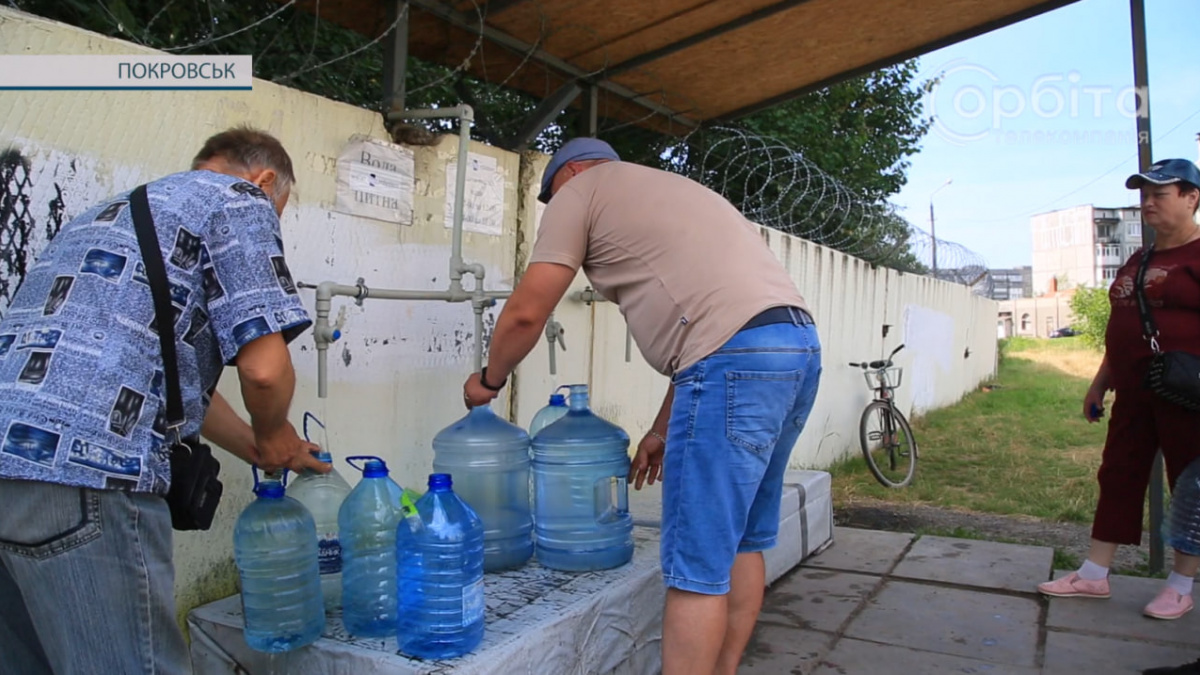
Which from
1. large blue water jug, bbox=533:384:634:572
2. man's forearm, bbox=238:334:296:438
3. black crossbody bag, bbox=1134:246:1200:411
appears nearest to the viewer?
man's forearm, bbox=238:334:296:438

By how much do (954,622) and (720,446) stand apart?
2113mm

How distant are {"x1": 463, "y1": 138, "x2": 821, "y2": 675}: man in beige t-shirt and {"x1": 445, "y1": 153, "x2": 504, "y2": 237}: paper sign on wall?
120 cm

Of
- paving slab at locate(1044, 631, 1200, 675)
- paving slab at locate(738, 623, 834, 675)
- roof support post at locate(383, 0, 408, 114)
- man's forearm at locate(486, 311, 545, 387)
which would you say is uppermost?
roof support post at locate(383, 0, 408, 114)

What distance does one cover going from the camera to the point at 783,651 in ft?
11.2

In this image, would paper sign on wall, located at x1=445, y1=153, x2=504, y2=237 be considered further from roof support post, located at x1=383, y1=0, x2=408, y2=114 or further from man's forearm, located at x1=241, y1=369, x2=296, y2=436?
man's forearm, located at x1=241, y1=369, x2=296, y2=436

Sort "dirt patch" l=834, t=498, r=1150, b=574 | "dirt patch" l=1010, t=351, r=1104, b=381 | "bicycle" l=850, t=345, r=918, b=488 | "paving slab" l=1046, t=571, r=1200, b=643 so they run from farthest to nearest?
"dirt patch" l=1010, t=351, r=1104, b=381
"bicycle" l=850, t=345, r=918, b=488
"dirt patch" l=834, t=498, r=1150, b=574
"paving slab" l=1046, t=571, r=1200, b=643

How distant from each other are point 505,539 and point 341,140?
155cm

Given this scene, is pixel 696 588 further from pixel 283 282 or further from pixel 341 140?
pixel 341 140

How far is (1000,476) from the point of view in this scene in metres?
7.54

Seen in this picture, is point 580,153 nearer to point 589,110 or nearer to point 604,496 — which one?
point 604,496

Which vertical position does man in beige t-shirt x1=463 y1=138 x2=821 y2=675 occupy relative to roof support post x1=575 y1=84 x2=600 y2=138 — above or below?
below

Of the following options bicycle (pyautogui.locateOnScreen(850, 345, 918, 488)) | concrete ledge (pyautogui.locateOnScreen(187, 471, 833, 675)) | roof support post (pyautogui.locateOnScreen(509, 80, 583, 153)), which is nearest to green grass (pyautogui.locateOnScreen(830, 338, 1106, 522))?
bicycle (pyautogui.locateOnScreen(850, 345, 918, 488))

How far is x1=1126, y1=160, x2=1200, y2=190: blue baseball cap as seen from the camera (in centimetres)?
356

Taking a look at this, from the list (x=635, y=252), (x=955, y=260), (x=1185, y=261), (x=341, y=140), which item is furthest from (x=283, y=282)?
(x=955, y=260)
